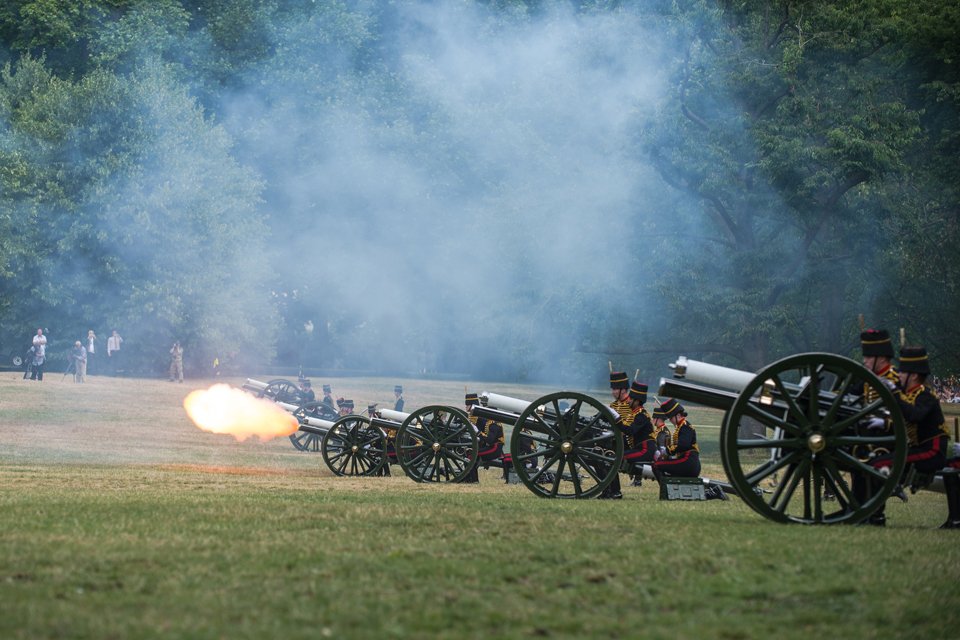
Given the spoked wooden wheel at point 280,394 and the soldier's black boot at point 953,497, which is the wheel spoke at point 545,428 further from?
the spoked wooden wheel at point 280,394

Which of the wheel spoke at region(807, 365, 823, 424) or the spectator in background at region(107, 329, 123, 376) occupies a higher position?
the spectator in background at region(107, 329, 123, 376)

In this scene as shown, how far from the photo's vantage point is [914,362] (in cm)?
596

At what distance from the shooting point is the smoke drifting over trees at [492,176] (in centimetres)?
1708

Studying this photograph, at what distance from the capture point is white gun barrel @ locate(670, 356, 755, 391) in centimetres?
607

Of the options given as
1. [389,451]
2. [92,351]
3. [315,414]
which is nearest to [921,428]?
[389,451]

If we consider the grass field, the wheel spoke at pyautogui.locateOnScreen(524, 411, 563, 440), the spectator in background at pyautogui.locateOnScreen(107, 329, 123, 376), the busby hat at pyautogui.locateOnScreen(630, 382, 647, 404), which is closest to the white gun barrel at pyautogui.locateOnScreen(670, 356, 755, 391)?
the grass field

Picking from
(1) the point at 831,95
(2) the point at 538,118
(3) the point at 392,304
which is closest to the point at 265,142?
(3) the point at 392,304

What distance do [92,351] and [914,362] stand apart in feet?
81.5

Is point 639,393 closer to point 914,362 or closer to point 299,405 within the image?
point 914,362

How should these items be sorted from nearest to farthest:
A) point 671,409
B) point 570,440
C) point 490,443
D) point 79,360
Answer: point 570,440
point 671,409
point 490,443
point 79,360

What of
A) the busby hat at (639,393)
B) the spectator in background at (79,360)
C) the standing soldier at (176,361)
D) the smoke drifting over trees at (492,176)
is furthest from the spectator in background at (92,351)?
the busby hat at (639,393)

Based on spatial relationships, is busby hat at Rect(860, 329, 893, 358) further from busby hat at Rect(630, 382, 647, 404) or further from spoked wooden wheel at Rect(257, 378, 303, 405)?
spoked wooden wheel at Rect(257, 378, 303, 405)

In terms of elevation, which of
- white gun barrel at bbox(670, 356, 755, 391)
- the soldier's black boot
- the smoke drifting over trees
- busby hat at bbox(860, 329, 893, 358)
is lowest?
the soldier's black boot

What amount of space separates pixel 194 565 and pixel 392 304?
81.9ft
